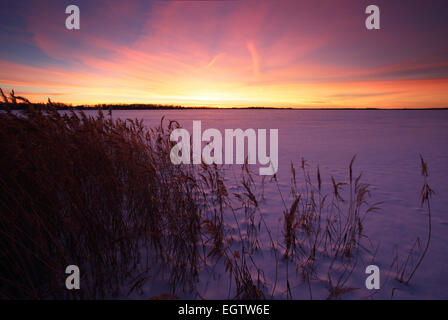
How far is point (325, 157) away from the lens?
8.44 metres

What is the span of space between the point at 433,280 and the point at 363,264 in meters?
0.64

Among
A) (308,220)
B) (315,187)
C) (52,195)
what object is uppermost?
(52,195)

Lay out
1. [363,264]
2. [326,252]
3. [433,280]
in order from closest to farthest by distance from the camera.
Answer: [433,280], [363,264], [326,252]

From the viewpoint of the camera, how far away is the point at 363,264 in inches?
97.2

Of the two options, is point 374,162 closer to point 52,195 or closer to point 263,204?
point 263,204
